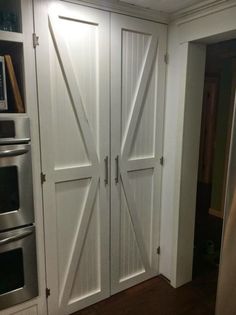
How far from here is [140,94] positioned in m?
2.14

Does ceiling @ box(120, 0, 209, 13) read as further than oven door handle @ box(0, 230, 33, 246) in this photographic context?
Yes

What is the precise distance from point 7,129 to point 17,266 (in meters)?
0.91

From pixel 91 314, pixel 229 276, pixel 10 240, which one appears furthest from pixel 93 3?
pixel 91 314

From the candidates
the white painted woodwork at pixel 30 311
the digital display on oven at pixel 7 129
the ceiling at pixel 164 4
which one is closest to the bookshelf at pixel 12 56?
the digital display on oven at pixel 7 129

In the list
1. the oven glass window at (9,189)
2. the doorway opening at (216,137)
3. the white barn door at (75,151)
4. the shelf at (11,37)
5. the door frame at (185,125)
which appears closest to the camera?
the shelf at (11,37)

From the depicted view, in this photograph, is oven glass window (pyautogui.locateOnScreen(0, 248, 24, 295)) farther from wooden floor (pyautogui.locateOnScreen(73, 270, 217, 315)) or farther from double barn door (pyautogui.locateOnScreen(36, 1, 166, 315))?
wooden floor (pyautogui.locateOnScreen(73, 270, 217, 315))

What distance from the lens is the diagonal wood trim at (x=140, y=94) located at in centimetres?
212

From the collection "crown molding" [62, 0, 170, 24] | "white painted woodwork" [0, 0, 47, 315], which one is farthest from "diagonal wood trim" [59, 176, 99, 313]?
"crown molding" [62, 0, 170, 24]

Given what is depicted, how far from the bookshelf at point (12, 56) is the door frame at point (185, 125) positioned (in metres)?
1.20

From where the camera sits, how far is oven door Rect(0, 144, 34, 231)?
5.29 feet

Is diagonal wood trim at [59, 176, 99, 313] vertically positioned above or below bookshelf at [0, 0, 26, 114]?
below

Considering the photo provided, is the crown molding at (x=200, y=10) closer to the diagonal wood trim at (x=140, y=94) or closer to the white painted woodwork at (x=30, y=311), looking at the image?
the diagonal wood trim at (x=140, y=94)

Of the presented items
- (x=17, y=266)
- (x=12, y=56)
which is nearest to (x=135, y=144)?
(x=12, y=56)

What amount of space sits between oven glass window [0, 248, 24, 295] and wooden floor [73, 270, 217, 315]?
2.09 ft
